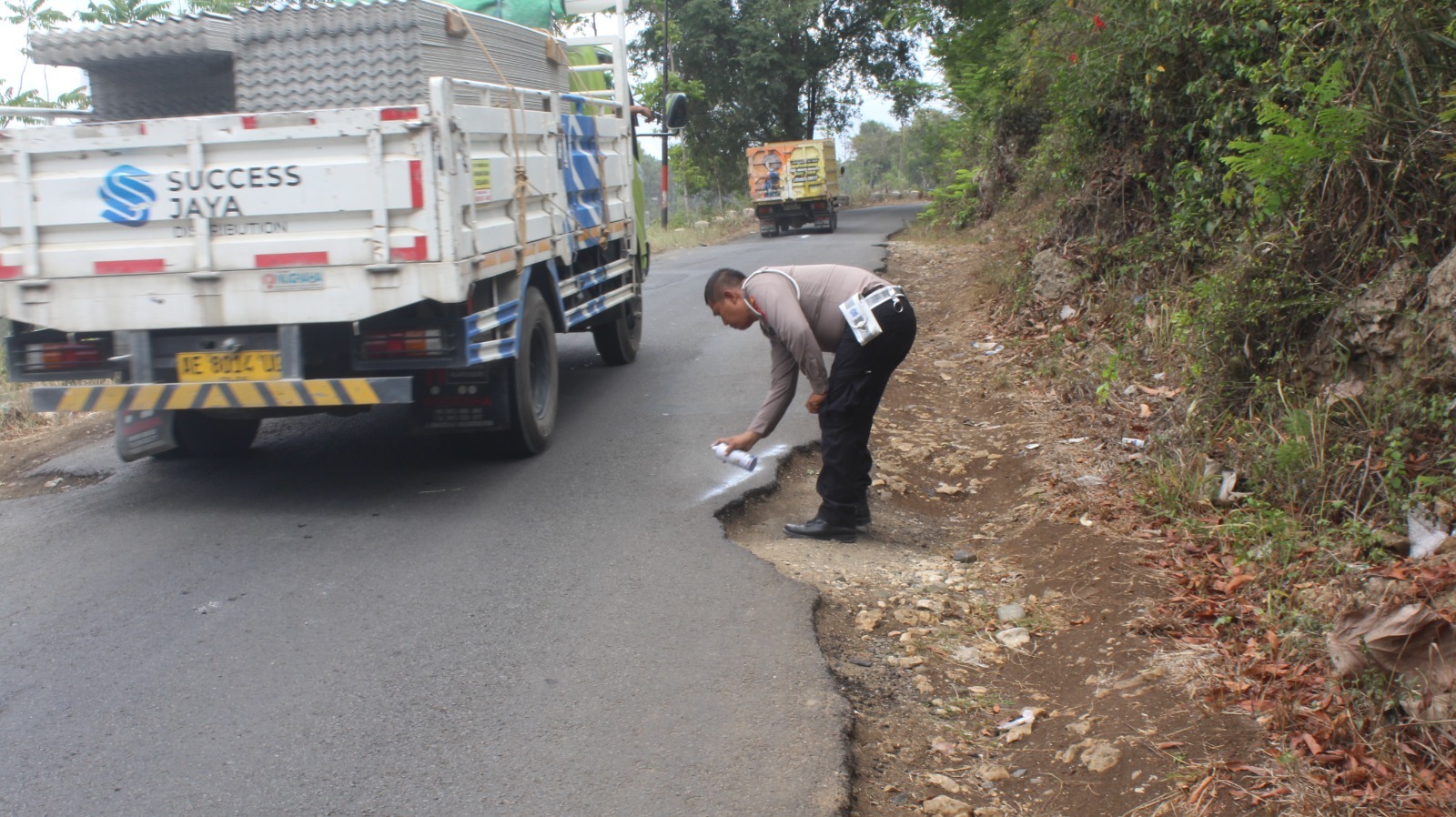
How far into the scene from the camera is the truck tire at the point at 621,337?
31.6 feet

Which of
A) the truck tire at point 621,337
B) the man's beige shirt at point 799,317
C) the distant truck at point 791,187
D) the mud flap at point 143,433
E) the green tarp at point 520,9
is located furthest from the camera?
the distant truck at point 791,187

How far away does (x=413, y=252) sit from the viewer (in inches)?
217

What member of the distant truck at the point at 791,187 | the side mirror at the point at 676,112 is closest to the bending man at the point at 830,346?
the side mirror at the point at 676,112

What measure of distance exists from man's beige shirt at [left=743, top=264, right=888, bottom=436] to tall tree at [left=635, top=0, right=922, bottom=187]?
107ft

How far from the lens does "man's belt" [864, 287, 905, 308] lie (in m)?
5.26

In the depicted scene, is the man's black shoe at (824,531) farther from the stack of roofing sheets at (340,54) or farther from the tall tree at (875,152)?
the tall tree at (875,152)

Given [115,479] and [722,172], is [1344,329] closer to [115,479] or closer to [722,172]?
[115,479]

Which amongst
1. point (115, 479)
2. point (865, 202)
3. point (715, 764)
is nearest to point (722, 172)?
point (865, 202)

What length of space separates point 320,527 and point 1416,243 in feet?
16.7

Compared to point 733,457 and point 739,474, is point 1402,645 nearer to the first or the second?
point 733,457

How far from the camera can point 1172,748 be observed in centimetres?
337

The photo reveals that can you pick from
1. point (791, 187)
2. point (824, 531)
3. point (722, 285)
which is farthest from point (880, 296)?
point (791, 187)

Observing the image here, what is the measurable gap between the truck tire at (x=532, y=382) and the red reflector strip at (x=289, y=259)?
1.16m

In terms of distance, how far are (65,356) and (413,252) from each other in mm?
2007
